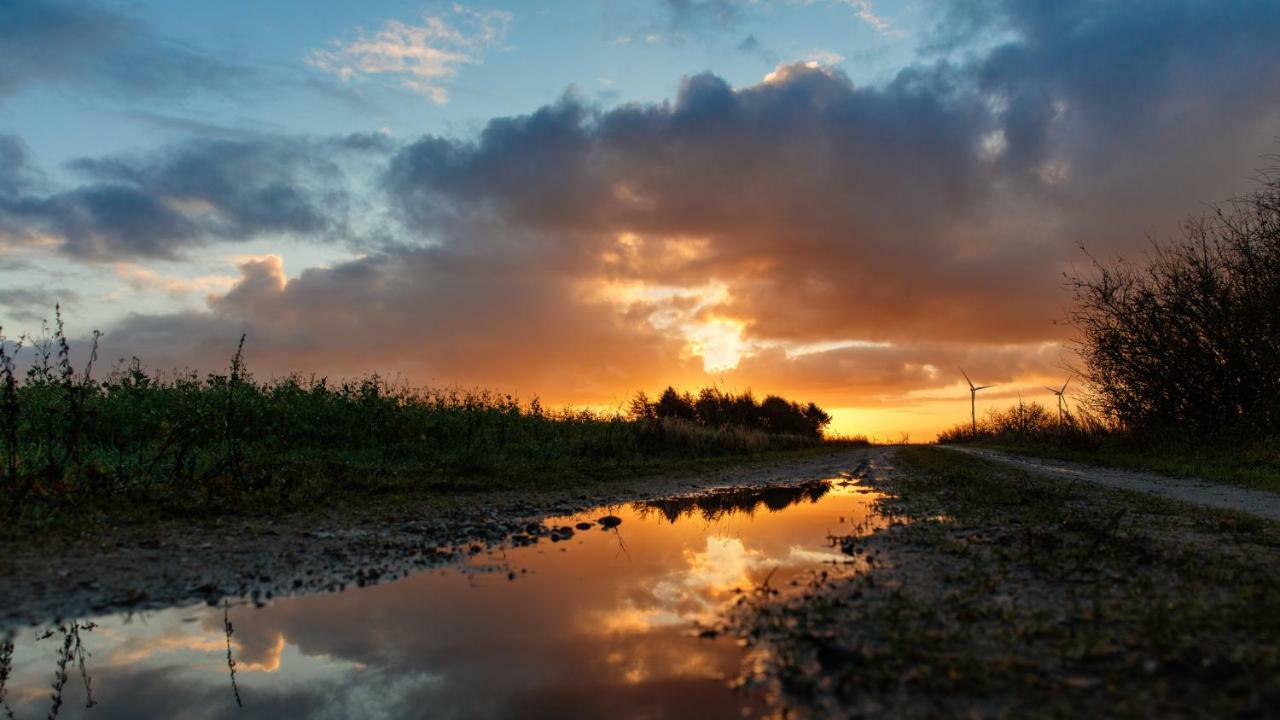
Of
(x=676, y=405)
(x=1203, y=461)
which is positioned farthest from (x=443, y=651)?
(x=676, y=405)

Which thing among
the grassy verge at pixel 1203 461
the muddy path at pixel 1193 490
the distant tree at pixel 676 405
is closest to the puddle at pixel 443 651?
the muddy path at pixel 1193 490

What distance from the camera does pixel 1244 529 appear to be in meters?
8.48

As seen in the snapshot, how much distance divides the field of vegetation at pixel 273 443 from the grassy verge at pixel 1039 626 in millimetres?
8455

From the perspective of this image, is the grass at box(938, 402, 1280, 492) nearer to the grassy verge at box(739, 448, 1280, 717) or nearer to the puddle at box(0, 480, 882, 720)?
the grassy verge at box(739, 448, 1280, 717)

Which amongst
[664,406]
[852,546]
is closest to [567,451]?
[852,546]

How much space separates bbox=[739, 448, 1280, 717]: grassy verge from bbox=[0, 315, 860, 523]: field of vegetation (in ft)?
27.7

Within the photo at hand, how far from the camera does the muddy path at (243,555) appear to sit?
605 centimetres

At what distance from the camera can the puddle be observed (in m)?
3.99

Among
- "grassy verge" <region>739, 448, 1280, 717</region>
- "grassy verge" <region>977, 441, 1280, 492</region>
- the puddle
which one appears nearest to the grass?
"grassy verge" <region>977, 441, 1280, 492</region>

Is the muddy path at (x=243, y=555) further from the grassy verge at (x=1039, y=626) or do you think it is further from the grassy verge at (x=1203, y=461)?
the grassy verge at (x=1203, y=461)

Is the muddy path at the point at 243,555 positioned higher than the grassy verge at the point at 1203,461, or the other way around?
the grassy verge at the point at 1203,461

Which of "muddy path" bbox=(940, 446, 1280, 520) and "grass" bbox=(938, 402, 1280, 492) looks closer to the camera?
"muddy path" bbox=(940, 446, 1280, 520)

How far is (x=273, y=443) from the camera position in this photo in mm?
19234

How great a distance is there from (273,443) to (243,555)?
517 inches
